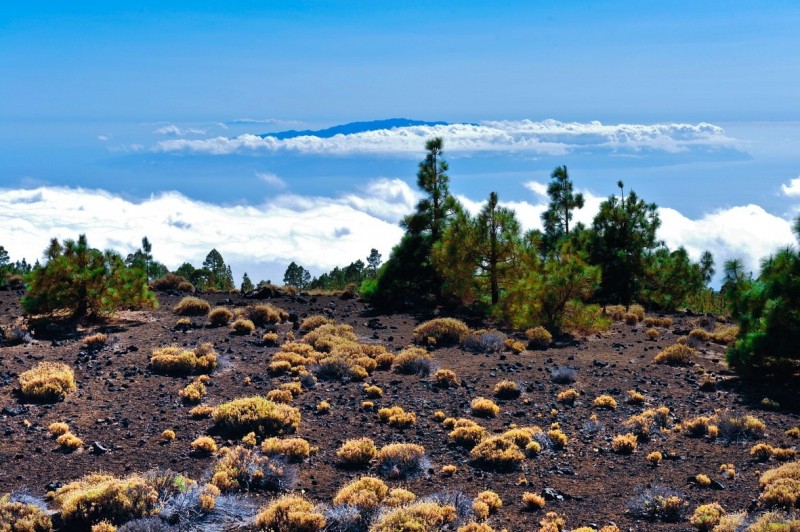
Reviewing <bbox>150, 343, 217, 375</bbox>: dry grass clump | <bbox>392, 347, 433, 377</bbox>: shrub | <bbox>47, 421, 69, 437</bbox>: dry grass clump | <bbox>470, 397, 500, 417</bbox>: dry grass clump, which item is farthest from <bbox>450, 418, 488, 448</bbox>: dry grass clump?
<bbox>150, 343, 217, 375</bbox>: dry grass clump

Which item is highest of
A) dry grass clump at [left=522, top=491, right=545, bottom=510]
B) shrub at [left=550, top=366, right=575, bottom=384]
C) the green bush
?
the green bush

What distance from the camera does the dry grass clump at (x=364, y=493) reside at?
1101 cm

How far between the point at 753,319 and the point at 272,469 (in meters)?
14.2

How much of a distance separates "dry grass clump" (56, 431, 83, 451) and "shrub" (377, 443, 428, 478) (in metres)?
5.81

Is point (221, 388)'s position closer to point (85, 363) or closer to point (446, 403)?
point (85, 363)

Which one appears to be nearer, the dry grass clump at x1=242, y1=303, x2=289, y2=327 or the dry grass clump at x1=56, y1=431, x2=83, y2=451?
the dry grass clump at x1=56, y1=431, x2=83, y2=451

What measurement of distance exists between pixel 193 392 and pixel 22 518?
6256 mm

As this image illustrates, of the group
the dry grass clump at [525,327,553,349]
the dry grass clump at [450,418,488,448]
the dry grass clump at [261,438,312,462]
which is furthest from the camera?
the dry grass clump at [525,327,553,349]

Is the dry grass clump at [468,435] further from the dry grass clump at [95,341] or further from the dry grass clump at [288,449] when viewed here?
the dry grass clump at [95,341]

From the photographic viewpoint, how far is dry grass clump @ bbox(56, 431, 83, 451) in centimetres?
1357

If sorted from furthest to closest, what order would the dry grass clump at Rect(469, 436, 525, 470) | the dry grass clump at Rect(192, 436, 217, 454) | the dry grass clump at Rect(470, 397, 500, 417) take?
the dry grass clump at Rect(470, 397, 500, 417)
the dry grass clump at Rect(192, 436, 217, 454)
the dry grass clump at Rect(469, 436, 525, 470)

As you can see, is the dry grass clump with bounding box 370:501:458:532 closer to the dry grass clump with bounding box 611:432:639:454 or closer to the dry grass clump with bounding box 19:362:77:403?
the dry grass clump with bounding box 611:432:639:454

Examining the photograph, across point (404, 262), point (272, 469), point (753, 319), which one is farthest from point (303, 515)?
point (404, 262)

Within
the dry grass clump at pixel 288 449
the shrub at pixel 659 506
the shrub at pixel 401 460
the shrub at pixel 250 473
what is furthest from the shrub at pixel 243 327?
the shrub at pixel 659 506
